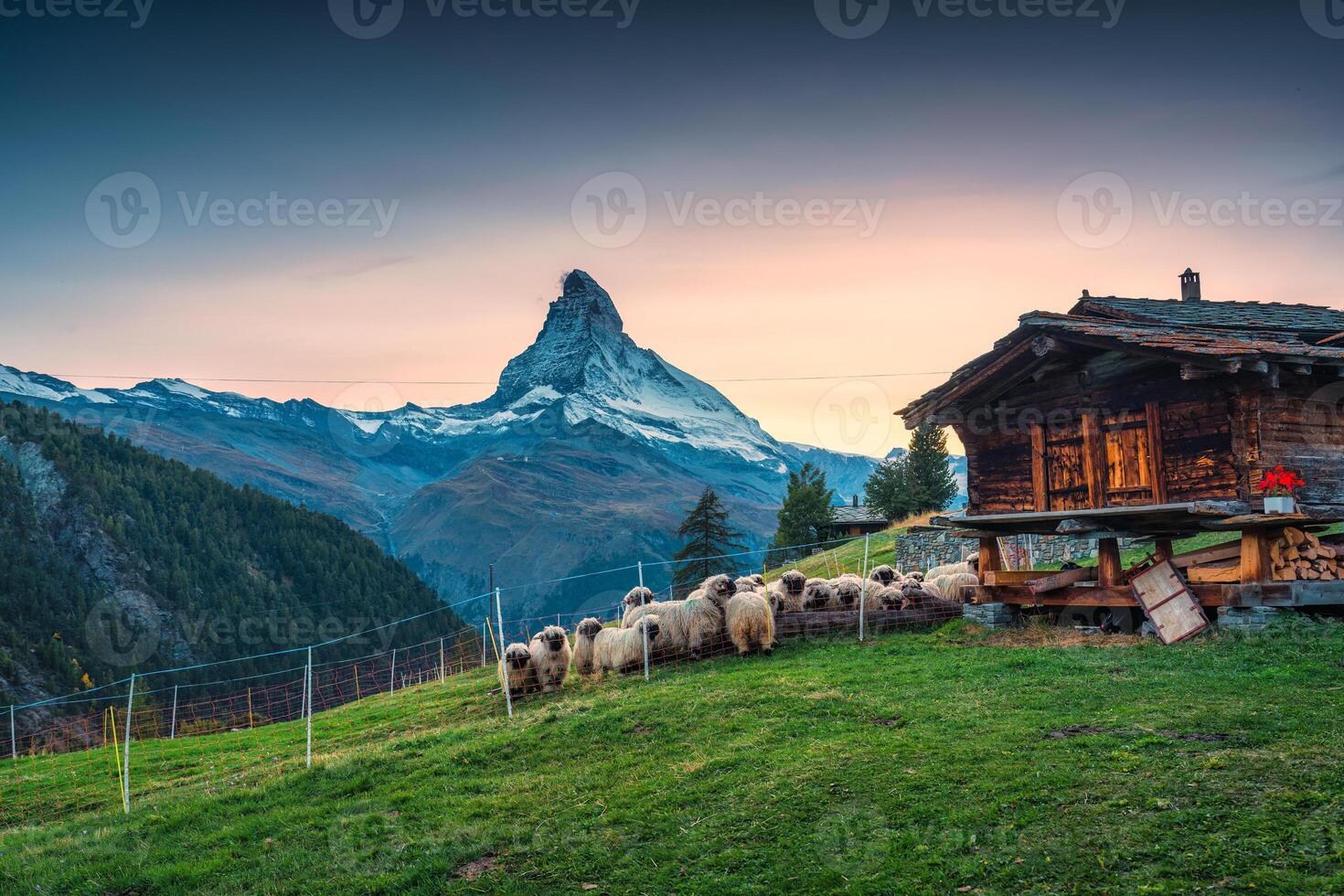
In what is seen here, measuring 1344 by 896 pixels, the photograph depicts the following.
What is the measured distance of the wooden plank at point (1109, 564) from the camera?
19.5 meters

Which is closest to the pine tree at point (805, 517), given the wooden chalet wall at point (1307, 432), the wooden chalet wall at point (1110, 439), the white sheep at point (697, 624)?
the wooden chalet wall at point (1110, 439)

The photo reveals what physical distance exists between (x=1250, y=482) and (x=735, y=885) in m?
12.9

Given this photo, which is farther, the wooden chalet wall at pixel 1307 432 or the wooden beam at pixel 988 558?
the wooden beam at pixel 988 558

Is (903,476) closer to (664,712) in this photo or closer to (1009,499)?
(1009,499)

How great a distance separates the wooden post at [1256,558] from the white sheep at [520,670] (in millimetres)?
14280

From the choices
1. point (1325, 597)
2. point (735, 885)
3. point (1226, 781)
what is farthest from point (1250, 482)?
point (735, 885)

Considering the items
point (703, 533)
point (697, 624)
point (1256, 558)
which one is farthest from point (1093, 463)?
point (703, 533)

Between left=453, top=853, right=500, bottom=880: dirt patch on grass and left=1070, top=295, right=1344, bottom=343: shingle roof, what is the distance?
16.6 meters

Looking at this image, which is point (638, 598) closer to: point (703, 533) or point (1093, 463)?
point (1093, 463)

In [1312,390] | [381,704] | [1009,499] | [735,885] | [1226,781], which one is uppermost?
[1312,390]

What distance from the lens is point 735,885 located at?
28.3 feet

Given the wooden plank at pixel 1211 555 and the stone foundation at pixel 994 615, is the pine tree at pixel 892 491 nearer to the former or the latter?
the stone foundation at pixel 994 615

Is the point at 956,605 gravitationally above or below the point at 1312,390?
below

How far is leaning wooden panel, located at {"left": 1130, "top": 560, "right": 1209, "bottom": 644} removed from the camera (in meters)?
16.9
